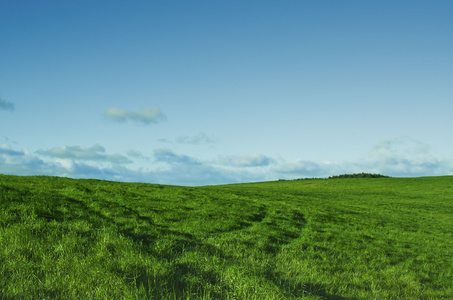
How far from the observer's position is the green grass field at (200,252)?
7.96 metres

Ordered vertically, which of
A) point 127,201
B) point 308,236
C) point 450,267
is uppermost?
point 127,201

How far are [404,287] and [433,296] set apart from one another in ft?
3.30

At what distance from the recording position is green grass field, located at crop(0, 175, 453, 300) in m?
7.96

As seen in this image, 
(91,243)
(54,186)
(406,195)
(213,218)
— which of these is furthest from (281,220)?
(406,195)

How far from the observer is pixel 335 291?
11.0 meters

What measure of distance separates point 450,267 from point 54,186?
27079mm

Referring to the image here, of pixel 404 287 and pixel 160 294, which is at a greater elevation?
pixel 160 294

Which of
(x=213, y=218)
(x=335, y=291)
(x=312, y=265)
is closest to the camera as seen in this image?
(x=335, y=291)

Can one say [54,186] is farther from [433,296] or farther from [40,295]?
[433,296]

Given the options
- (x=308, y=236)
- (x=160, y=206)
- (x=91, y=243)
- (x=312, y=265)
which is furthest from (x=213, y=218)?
(x=91, y=243)

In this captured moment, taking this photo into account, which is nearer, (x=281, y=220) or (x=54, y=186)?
(x=281, y=220)

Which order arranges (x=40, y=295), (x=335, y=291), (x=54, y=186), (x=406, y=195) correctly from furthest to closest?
(x=406, y=195), (x=54, y=186), (x=335, y=291), (x=40, y=295)

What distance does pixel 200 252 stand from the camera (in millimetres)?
12539

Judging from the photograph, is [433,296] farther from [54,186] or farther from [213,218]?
[54,186]
